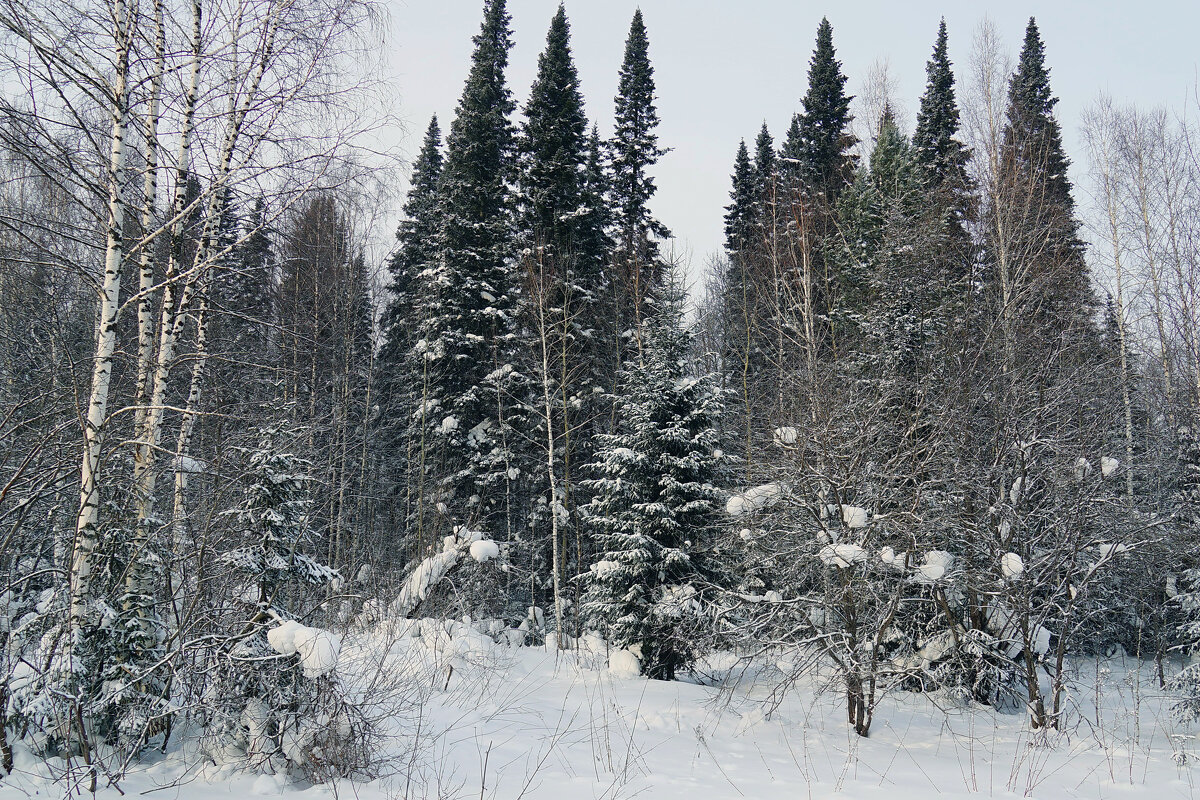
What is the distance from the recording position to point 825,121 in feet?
80.1

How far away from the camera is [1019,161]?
1452 cm

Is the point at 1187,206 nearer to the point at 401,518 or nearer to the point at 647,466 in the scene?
the point at 647,466

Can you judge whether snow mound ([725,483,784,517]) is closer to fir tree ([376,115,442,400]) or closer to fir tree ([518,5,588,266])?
fir tree ([518,5,588,266])

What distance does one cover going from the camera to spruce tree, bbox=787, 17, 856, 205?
23469 mm

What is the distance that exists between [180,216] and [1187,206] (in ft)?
50.0

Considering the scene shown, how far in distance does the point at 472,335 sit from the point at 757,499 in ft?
36.5

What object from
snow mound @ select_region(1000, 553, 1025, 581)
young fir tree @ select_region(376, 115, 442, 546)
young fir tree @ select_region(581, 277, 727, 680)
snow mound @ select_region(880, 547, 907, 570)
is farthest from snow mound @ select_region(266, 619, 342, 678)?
young fir tree @ select_region(376, 115, 442, 546)

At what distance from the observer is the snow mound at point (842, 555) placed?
735 cm

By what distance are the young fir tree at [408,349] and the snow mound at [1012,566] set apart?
1387 cm

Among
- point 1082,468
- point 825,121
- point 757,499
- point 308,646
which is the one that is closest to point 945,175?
point 825,121

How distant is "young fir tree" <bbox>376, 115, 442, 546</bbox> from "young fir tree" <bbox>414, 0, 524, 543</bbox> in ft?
2.24

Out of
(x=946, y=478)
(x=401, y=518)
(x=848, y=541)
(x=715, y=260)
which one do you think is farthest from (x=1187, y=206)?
(x=401, y=518)

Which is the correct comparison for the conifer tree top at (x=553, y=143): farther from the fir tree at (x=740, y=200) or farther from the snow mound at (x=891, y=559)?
the snow mound at (x=891, y=559)

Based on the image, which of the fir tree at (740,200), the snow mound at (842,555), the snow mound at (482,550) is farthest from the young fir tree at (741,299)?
the snow mound at (842,555)
